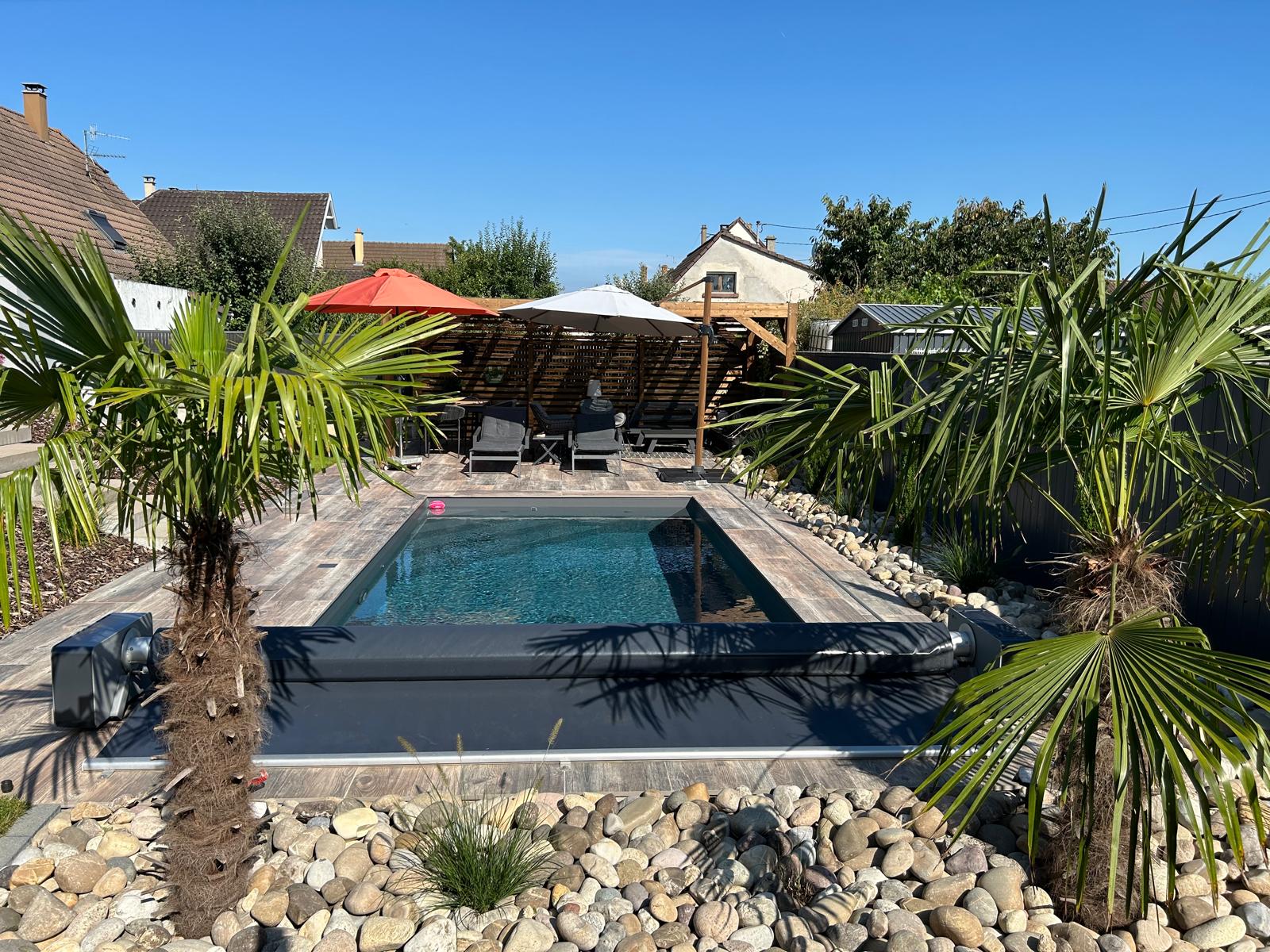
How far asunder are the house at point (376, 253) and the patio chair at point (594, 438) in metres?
28.3

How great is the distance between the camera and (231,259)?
17.2 meters

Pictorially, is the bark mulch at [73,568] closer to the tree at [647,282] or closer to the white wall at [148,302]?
the white wall at [148,302]

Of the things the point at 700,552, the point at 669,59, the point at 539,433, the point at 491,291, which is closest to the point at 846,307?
the point at 669,59

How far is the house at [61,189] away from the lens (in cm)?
1653

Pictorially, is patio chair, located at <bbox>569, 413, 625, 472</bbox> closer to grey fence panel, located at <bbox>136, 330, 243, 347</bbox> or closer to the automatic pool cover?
the automatic pool cover

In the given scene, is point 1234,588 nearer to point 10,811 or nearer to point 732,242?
point 10,811

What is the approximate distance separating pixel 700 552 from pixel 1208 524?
19.3 feet

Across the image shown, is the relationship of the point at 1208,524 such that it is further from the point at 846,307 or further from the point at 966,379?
the point at 846,307

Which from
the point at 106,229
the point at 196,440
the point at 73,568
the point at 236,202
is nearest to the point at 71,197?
the point at 106,229

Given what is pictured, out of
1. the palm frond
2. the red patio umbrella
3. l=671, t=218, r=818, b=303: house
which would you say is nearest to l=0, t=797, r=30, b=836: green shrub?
the palm frond

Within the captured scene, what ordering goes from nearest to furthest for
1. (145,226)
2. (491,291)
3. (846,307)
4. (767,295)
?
1. (145,226)
2. (846,307)
3. (491,291)
4. (767,295)

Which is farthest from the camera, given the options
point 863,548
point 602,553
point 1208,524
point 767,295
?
point 767,295

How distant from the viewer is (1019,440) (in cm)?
229

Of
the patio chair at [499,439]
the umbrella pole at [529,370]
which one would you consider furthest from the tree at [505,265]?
the patio chair at [499,439]
